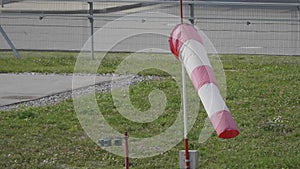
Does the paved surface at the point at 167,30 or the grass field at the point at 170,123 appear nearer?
the grass field at the point at 170,123

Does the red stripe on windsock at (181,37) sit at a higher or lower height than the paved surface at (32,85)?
higher

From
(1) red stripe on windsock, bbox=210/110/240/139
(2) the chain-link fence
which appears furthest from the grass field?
(1) red stripe on windsock, bbox=210/110/240/139

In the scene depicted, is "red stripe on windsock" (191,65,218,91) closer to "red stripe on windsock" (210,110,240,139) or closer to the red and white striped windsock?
the red and white striped windsock

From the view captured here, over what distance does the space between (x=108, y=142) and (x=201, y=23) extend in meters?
9.78

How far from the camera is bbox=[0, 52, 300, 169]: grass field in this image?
29.4 feet

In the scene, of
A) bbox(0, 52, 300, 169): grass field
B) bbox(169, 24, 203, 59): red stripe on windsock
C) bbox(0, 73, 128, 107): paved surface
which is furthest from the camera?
bbox(0, 73, 128, 107): paved surface

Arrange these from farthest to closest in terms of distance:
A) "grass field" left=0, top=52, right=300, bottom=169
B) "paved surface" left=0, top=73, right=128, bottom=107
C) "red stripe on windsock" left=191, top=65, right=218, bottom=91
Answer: "paved surface" left=0, top=73, right=128, bottom=107
"grass field" left=0, top=52, right=300, bottom=169
"red stripe on windsock" left=191, top=65, right=218, bottom=91

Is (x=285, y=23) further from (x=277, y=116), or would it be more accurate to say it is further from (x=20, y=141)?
(x=20, y=141)

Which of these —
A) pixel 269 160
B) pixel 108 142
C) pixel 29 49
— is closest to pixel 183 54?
pixel 108 142

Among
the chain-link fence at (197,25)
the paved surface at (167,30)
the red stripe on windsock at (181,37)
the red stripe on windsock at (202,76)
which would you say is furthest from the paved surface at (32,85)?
the red stripe on windsock at (202,76)

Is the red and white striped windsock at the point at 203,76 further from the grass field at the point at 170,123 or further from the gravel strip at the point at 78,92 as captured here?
the gravel strip at the point at 78,92

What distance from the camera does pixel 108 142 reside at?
273 inches

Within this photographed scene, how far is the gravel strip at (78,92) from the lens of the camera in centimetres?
1203

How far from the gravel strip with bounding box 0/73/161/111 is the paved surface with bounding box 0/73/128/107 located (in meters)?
0.15
